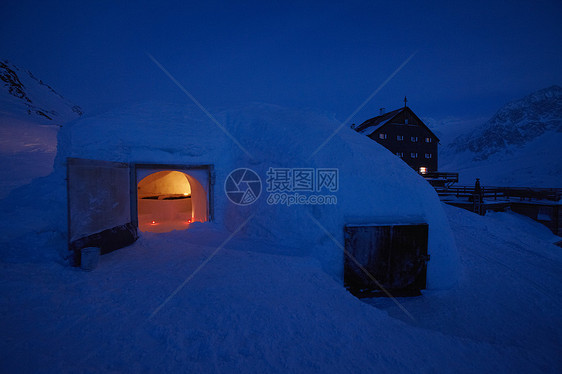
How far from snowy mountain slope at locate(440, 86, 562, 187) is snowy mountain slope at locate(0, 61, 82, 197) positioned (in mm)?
52883

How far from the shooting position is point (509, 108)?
284ft

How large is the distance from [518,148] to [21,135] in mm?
85671

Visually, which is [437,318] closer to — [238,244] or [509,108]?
[238,244]

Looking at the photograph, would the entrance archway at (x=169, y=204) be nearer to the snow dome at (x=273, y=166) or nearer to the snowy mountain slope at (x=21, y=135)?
the snow dome at (x=273, y=166)

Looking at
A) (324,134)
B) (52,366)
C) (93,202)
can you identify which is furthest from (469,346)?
(93,202)

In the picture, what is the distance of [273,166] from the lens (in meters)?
6.68

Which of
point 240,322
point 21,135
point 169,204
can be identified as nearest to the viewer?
point 240,322

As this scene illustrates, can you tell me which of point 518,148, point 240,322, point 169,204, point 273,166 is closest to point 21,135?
point 169,204

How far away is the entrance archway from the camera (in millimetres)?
8641

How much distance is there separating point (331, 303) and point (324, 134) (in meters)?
4.56

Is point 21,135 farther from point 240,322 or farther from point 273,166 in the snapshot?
point 240,322

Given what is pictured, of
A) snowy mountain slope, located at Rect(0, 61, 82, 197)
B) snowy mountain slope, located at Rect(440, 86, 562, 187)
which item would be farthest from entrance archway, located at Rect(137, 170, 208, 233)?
snowy mountain slope, located at Rect(440, 86, 562, 187)

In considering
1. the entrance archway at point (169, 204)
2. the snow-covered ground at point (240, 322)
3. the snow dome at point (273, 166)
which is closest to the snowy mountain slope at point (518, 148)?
the snow dome at point (273, 166)

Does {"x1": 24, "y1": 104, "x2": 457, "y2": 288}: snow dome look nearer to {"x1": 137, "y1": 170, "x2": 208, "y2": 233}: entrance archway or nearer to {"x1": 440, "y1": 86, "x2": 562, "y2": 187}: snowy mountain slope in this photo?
{"x1": 137, "y1": 170, "x2": 208, "y2": 233}: entrance archway
